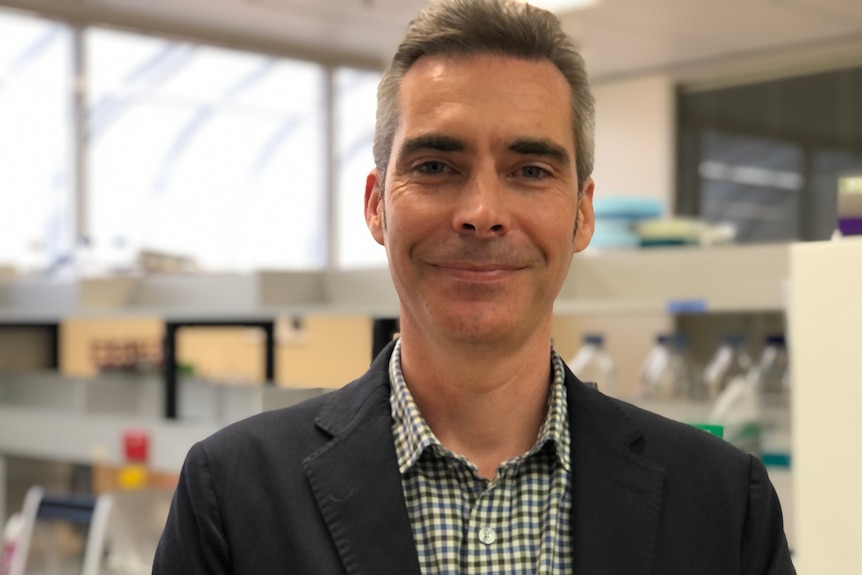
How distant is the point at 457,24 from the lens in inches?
42.1

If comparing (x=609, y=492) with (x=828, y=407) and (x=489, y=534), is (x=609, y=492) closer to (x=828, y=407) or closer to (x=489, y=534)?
(x=489, y=534)

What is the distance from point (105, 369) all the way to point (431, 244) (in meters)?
3.17

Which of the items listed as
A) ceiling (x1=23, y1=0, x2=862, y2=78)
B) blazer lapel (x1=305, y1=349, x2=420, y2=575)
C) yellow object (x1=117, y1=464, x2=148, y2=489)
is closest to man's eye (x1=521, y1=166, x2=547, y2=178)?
blazer lapel (x1=305, y1=349, x2=420, y2=575)

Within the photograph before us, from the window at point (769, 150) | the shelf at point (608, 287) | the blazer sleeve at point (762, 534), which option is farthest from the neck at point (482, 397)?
the window at point (769, 150)

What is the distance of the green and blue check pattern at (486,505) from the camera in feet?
3.38

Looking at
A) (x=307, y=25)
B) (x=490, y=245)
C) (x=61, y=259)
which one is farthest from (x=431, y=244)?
(x=307, y=25)

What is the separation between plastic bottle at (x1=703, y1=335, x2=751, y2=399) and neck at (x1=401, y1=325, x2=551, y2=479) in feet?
9.19

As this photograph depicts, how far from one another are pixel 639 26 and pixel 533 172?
5658mm

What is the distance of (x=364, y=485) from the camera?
41.1 inches

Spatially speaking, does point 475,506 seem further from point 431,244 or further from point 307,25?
point 307,25

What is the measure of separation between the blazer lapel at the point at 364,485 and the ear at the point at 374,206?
15 cm

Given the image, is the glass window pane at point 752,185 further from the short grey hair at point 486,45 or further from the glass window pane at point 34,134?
the short grey hair at point 486,45

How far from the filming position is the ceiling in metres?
5.99

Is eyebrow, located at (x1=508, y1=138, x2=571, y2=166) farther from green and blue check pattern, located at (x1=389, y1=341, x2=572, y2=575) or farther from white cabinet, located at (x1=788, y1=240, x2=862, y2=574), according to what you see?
white cabinet, located at (x1=788, y1=240, x2=862, y2=574)
